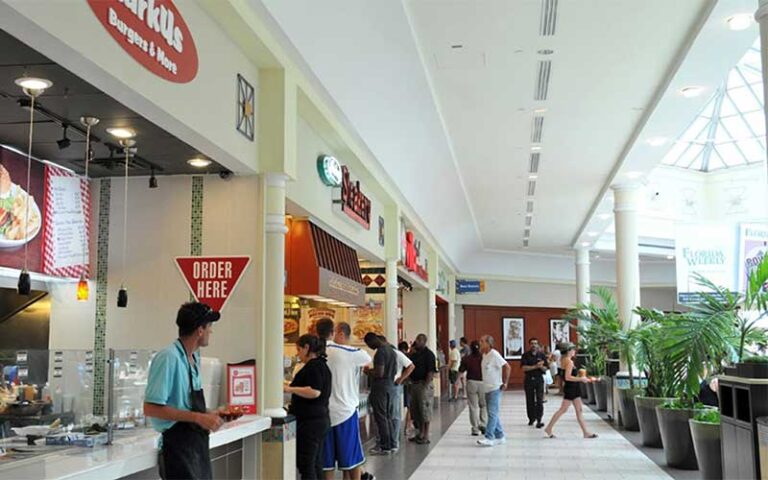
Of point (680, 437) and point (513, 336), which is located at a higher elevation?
point (513, 336)

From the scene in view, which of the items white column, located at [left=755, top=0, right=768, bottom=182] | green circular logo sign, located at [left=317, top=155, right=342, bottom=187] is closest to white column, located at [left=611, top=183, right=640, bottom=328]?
green circular logo sign, located at [left=317, top=155, right=342, bottom=187]

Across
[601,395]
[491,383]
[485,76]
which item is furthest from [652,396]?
[601,395]

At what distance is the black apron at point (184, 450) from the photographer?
3.82 meters

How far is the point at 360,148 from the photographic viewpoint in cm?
936

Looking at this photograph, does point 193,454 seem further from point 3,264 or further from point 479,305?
point 479,305

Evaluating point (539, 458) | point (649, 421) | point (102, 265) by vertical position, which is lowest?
point (539, 458)

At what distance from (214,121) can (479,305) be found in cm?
2405

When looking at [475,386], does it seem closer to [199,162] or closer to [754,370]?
[754,370]

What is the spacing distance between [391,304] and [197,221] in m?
6.39

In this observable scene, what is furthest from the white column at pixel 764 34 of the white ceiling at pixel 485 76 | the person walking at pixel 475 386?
the person walking at pixel 475 386

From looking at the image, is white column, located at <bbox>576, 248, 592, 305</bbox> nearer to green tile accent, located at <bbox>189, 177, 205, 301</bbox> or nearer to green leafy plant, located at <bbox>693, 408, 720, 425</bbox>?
green leafy plant, located at <bbox>693, 408, 720, 425</bbox>

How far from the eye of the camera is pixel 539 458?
998 cm

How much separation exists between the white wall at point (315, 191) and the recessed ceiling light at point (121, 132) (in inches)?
67.1

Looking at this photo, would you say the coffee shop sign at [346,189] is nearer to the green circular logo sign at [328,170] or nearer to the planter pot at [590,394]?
the green circular logo sign at [328,170]
